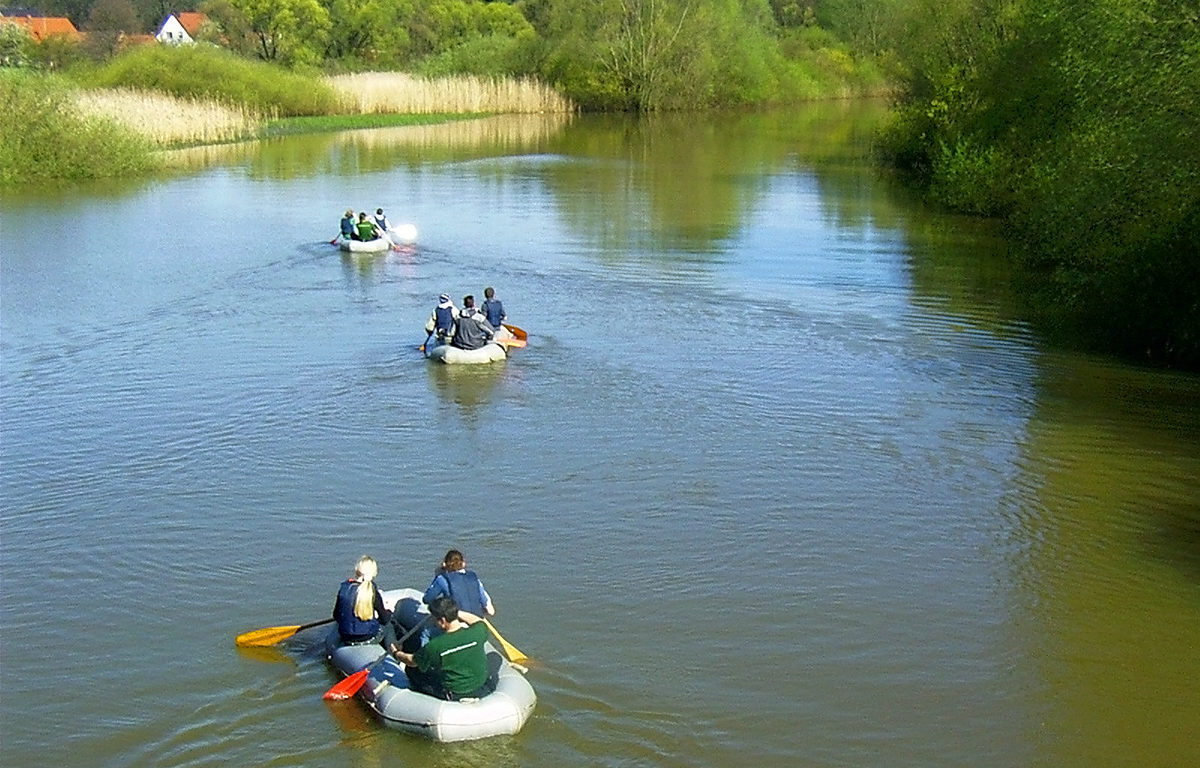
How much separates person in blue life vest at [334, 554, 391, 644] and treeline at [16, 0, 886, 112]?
6486 cm

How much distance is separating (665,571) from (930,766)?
153 inches

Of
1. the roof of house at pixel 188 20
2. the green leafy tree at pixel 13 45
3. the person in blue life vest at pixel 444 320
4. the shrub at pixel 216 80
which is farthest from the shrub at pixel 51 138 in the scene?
the roof of house at pixel 188 20

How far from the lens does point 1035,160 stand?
30.2 metres

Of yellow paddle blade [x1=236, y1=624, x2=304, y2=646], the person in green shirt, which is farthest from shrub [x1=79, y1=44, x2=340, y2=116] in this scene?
the person in green shirt

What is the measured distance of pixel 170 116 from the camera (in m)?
52.1

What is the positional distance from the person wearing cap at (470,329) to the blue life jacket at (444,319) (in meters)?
0.21

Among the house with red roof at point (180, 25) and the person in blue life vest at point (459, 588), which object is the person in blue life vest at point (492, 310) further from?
the house with red roof at point (180, 25)

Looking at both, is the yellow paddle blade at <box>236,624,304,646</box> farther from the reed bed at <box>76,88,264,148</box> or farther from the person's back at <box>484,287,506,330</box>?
the reed bed at <box>76,88,264,148</box>

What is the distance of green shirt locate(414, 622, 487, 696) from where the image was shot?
9914 millimetres

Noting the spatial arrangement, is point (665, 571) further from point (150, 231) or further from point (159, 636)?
point (150, 231)

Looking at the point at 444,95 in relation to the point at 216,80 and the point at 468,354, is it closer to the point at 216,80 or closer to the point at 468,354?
the point at 216,80

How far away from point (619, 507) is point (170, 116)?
4259 centimetres

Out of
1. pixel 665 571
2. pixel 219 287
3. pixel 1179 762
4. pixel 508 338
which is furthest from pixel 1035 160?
pixel 1179 762

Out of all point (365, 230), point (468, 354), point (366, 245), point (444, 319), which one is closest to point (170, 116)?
point (365, 230)
